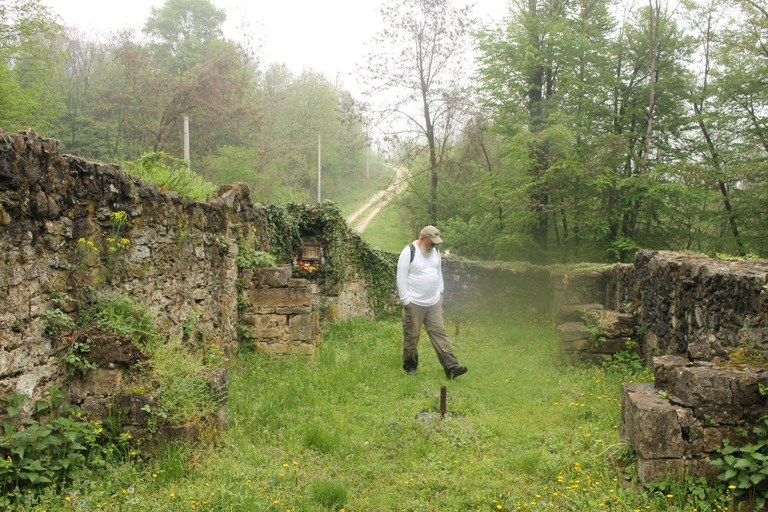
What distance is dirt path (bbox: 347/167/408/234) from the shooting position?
25438mm

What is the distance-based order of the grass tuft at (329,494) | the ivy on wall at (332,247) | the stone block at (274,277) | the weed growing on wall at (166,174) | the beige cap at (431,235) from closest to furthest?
the grass tuft at (329,494) → the weed growing on wall at (166,174) → the beige cap at (431,235) → the stone block at (274,277) → the ivy on wall at (332,247)

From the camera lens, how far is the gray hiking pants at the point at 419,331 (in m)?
7.36

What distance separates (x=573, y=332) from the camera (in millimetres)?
7836

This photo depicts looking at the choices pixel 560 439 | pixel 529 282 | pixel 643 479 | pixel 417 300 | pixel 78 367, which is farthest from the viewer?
pixel 529 282

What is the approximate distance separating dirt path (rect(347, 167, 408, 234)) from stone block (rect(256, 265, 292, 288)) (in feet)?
52.8

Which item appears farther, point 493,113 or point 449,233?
point 449,233

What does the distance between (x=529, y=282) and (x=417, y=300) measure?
6.40 m

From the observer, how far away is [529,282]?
43.1ft

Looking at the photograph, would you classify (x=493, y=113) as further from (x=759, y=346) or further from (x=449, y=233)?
(x=759, y=346)

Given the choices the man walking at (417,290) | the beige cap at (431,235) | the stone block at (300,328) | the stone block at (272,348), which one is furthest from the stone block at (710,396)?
the stone block at (272,348)

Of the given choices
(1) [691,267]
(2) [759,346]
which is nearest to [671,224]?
(1) [691,267]

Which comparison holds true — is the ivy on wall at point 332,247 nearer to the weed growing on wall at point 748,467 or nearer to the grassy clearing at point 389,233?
the weed growing on wall at point 748,467

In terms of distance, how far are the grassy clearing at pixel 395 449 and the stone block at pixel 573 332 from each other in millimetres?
454

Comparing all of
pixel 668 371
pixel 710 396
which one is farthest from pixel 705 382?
pixel 668 371
